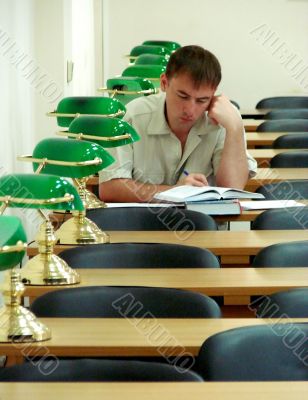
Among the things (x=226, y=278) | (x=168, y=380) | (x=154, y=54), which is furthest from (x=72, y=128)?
(x=154, y=54)

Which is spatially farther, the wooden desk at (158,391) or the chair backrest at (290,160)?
the chair backrest at (290,160)

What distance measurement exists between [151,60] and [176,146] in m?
3.12

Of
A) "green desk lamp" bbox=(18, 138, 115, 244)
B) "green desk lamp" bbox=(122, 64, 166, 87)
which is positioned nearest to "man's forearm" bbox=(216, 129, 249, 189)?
"green desk lamp" bbox=(18, 138, 115, 244)

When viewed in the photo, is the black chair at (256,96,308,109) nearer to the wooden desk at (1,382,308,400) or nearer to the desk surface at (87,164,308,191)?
the desk surface at (87,164,308,191)

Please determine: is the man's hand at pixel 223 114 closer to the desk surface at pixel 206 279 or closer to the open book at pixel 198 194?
the open book at pixel 198 194

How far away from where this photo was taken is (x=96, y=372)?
224 centimetres

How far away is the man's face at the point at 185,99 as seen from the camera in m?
4.38

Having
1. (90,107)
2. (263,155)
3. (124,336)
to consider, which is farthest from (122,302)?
(263,155)

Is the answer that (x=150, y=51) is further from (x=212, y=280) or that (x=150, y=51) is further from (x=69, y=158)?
(x=212, y=280)

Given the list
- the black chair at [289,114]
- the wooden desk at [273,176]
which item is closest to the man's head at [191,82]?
the wooden desk at [273,176]

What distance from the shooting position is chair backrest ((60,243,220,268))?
3389 millimetres

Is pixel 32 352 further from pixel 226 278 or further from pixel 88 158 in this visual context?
pixel 88 158

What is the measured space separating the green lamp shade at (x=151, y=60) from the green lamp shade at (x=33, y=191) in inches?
190

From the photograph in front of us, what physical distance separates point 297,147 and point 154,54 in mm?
2055
